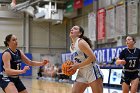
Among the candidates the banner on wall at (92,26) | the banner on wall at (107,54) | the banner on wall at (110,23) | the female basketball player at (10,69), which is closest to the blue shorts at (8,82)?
the female basketball player at (10,69)

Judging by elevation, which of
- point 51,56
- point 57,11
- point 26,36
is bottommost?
point 51,56

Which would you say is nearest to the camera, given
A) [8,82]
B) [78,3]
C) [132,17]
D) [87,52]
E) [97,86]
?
[87,52]

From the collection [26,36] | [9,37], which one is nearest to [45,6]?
[26,36]

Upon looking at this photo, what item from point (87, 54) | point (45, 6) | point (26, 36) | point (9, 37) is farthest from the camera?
point (26, 36)

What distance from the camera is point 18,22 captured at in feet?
101

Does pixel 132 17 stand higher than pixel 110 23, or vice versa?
pixel 132 17

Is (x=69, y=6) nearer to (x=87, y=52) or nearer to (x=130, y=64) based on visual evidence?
(x=130, y=64)

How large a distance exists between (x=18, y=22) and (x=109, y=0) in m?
11.8

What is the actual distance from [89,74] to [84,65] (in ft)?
0.85

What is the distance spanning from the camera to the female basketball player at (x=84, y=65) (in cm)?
539

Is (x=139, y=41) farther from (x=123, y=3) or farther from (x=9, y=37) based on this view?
(x=9, y=37)

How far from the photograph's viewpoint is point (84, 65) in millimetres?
5391

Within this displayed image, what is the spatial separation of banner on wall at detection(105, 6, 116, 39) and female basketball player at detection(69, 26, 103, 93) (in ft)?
47.6

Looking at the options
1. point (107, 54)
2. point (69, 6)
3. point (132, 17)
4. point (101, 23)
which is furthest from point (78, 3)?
point (132, 17)
